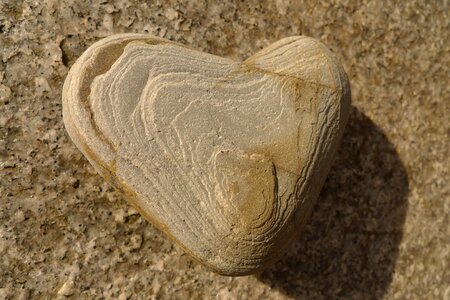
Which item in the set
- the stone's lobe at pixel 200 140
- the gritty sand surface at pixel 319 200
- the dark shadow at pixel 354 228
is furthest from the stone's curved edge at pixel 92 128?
the dark shadow at pixel 354 228

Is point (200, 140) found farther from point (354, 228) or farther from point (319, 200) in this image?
point (354, 228)

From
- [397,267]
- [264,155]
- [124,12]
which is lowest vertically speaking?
[397,267]

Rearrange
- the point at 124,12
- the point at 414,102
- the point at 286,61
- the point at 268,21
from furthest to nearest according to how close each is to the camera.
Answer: the point at 414,102 < the point at 268,21 < the point at 124,12 < the point at 286,61

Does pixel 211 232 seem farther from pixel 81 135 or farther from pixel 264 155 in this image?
pixel 81 135

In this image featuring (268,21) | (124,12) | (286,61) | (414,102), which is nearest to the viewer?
(286,61)

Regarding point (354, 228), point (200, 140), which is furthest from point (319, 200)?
point (200, 140)

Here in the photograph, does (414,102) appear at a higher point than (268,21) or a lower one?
lower

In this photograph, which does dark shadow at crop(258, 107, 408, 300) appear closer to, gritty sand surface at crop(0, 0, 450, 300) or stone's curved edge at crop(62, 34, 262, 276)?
gritty sand surface at crop(0, 0, 450, 300)

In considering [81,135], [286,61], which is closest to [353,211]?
[286,61]
